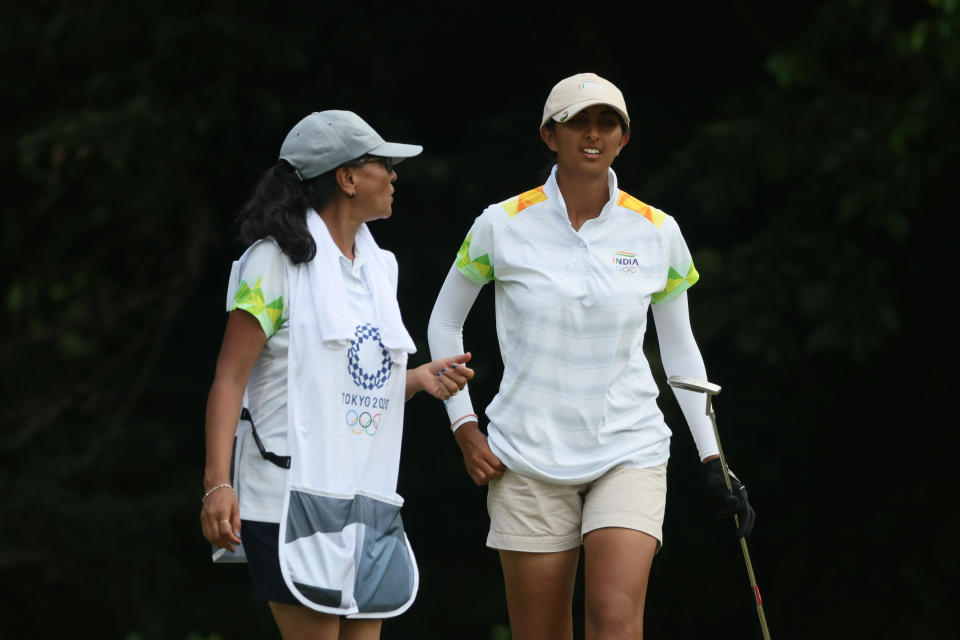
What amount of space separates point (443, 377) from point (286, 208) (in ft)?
1.78

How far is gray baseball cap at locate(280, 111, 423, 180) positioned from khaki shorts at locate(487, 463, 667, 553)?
0.92 metres

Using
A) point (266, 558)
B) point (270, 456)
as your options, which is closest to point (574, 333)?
point (270, 456)

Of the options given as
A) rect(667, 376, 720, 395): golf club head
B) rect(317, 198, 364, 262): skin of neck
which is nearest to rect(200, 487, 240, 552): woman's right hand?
rect(317, 198, 364, 262): skin of neck

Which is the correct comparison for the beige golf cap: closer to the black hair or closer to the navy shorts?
the black hair

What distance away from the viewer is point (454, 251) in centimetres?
922

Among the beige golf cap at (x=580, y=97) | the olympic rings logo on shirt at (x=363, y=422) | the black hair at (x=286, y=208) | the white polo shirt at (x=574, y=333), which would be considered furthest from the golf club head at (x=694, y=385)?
the black hair at (x=286, y=208)

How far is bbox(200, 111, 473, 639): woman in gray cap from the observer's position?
3.20 m

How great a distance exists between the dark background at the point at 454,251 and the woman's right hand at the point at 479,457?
12.6ft

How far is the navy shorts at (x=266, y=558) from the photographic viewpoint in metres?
3.21

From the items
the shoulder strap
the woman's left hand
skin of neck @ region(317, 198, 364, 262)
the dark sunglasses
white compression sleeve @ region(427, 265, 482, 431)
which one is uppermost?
the dark sunglasses

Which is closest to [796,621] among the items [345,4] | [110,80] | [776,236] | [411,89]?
[776,236]

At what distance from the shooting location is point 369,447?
3344 millimetres

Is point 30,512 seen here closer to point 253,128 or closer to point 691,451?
point 253,128

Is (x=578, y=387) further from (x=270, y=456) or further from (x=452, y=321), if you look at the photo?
(x=270, y=456)
